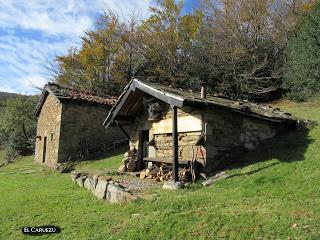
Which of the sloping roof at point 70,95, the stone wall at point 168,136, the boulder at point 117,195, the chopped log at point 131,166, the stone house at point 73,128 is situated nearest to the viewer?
the boulder at point 117,195

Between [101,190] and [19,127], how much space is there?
21.6 m

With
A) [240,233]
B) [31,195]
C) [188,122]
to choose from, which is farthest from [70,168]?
[240,233]

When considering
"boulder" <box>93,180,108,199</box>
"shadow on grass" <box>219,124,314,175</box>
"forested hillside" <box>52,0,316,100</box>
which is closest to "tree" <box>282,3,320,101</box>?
"forested hillside" <box>52,0,316,100</box>

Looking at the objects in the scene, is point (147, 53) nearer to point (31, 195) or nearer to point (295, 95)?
point (295, 95)

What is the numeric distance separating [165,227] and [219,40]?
2086cm

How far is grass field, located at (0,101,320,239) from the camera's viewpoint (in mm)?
5926

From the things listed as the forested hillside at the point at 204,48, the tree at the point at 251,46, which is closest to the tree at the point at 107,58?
the forested hillside at the point at 204,48

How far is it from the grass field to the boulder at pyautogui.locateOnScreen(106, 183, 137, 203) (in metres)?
0.24

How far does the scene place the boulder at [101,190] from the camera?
31.6 ft

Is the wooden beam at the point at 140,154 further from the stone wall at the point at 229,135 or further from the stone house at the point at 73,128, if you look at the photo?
the stone house at the point at 73,128

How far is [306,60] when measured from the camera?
18.4 meters

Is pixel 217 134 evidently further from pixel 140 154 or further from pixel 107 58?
pixel 107 58

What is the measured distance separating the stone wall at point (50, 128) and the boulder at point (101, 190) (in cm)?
862

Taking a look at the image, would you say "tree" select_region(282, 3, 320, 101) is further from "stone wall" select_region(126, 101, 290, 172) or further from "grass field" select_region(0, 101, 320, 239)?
"grass field" select_region(0, 101, 320, 239)
